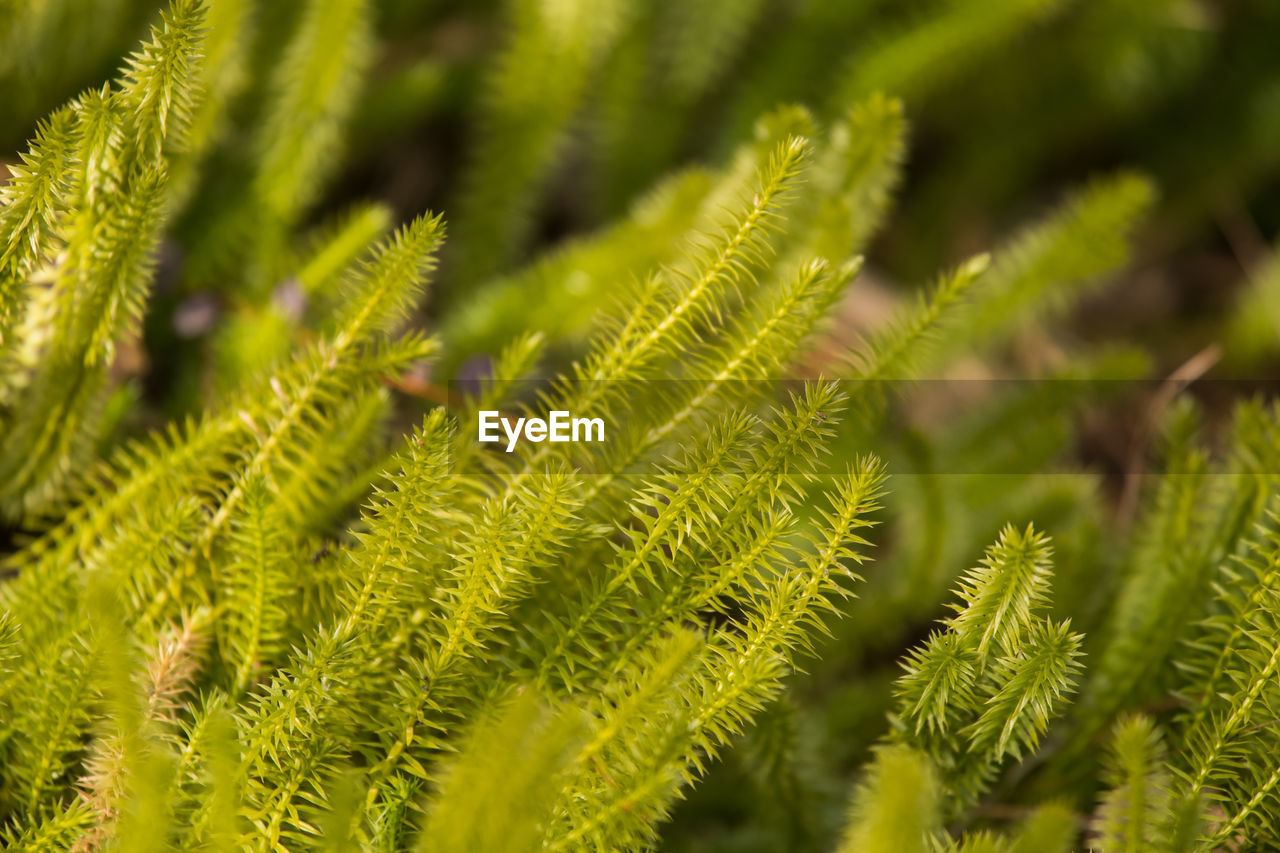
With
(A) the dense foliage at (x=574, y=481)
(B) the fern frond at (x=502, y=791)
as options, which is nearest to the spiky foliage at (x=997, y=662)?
(A) the dense foliage at (x=574, y=481)

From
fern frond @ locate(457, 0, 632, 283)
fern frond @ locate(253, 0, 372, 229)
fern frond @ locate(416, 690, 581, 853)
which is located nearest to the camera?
fern frond @ locate(416, 690, 581, 853)

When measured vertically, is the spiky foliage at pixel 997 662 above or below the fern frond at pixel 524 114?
below

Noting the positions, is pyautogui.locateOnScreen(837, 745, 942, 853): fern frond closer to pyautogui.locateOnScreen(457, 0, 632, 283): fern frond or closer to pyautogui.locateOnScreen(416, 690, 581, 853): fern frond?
pyautogui.locateOnScreen(416, 690, 581, 853): fern frond

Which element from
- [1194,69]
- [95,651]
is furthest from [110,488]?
[1194,69]

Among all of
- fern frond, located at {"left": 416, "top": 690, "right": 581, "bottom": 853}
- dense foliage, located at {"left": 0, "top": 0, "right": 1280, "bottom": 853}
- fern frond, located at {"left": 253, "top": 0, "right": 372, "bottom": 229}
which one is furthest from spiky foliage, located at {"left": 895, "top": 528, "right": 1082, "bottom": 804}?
fern frond, located at {"left": 253, "top": 0, "right": 372, "bottom": 229}

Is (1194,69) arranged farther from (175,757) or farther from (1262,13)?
(175,757)

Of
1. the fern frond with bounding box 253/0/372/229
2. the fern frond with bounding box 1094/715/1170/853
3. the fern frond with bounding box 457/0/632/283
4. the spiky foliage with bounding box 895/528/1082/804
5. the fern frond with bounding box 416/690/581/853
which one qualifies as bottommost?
the fern frond with bounding box 416/690/581/853

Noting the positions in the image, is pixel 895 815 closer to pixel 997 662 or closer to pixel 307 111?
pixel 997 662

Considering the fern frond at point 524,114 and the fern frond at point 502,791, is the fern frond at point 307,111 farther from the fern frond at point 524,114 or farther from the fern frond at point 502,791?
the fern frond at point 502,791
